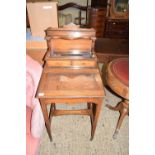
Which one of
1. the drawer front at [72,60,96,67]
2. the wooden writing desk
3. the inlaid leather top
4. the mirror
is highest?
the mirror

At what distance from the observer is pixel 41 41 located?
Answer: 1756 millimetres

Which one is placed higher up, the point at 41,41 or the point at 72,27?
the point at 72,27

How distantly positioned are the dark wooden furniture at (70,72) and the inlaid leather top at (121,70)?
150mm

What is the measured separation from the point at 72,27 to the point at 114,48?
1641 millimetres

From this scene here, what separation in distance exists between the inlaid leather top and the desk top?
0.16 m

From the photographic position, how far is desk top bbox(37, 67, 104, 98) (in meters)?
1.23

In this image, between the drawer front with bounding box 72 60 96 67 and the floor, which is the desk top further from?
the floor

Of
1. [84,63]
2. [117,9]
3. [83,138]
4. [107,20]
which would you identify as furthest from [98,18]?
[83,138]

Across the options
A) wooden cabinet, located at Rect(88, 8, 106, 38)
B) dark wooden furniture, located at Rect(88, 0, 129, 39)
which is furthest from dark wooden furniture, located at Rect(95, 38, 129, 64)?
wooden cabinet, located at Rect(88, 8, 106, 38)

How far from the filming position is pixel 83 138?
1691 millimetres

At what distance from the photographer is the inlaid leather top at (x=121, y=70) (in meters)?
1.37

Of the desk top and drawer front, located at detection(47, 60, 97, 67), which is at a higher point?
drawer front, located at detection(47, 60, 97, 67)
